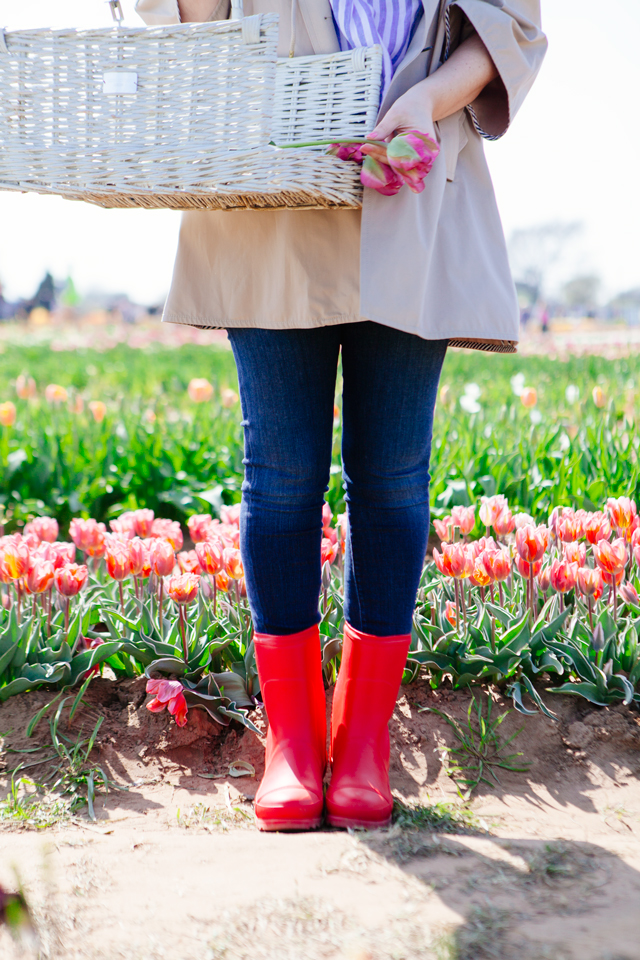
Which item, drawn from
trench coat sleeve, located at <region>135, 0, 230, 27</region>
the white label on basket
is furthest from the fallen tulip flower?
trench coat sleeve, located at <region>135, 0, 230, 27</region>

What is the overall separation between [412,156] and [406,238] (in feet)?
0.45

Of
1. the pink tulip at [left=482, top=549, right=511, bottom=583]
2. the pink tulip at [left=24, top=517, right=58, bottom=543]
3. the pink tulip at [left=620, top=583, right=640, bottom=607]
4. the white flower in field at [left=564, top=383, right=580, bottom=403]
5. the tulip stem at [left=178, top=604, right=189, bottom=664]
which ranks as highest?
the white flower in field at [left=564, top=383, right=580, bottom=403]

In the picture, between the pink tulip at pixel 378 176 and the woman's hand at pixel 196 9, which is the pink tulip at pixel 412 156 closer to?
the pink tulip at pixel 378 176

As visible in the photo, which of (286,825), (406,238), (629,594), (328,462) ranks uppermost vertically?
(406,238)

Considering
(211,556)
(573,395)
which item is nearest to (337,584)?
(211,556)

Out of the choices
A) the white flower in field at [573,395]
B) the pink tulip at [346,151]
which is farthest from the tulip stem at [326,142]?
the white flower in field at [573,395]

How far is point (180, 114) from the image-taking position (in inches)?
46.1

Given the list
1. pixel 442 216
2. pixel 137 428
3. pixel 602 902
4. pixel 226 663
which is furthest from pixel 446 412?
pixel 602 902

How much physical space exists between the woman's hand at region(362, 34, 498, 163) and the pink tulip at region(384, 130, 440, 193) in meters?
0.02

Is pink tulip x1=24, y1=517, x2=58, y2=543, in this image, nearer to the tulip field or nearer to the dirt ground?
the tulip field

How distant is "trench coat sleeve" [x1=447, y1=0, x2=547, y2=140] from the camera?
1.29m

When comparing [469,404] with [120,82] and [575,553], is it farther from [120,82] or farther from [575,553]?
[120,82]

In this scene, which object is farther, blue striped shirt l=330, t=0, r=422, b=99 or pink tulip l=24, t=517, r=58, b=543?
pink tulip l=24, t=517, r=58, b=543

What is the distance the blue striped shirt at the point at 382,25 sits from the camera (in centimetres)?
125
